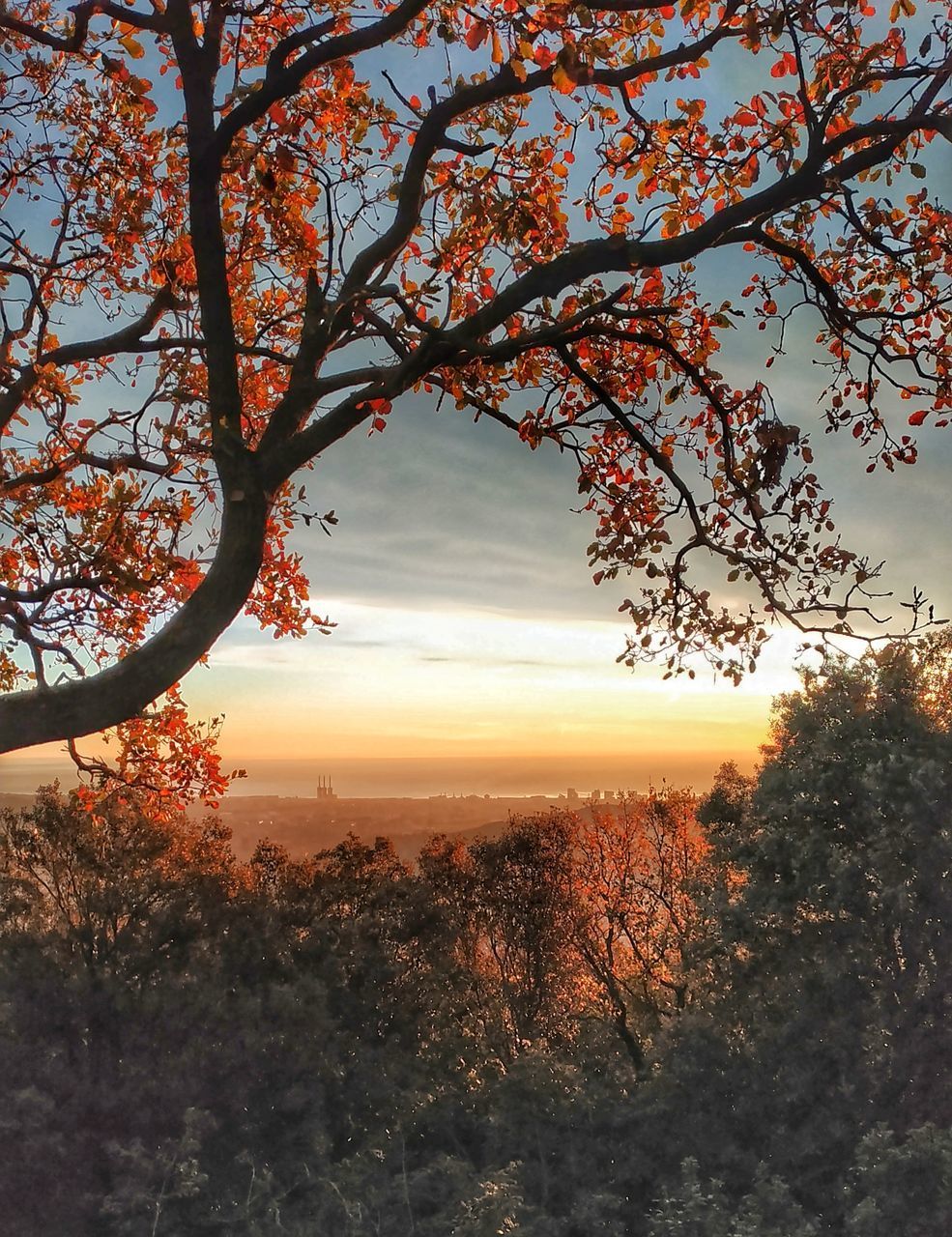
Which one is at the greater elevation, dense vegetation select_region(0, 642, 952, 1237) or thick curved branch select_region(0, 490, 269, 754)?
thick curved branch select_region(0, 490, 269, 754)

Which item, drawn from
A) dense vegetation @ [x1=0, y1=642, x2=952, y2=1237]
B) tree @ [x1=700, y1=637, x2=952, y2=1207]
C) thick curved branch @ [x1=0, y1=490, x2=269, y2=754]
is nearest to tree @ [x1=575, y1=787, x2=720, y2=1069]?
dense vegetation @ [x1=0, y1=642, x2=952, y2=1237]

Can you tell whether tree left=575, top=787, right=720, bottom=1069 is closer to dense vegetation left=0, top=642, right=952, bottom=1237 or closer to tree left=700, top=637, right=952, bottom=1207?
dense vegetation left=0, top=642, right=952, bottom=1237

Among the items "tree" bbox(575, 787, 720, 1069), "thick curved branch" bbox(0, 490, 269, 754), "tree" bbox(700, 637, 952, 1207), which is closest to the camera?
"thick curved branch" bbox(0, 490, 269, 754)

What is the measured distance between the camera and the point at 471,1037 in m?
18.8

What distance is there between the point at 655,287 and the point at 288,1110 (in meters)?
14.7

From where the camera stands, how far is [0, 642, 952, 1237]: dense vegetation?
47.8ft

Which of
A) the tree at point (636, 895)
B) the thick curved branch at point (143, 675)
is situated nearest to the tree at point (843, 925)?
the tree at point (636, 895)

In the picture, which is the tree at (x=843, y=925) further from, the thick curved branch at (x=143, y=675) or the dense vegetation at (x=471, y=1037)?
the thick curved branch at (x=143, y=675)

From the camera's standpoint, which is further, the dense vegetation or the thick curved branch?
the dense vegetation

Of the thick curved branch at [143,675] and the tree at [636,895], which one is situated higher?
Result: the thick curved branch at [143,675]

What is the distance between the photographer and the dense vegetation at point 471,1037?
14.6m

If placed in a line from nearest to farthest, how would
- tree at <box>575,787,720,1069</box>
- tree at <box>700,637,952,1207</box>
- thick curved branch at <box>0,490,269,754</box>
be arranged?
thick curved branch at <box>0,490,269,754</box>
tree at <box>700,637,952,1207</box>
tree at <box>575,787,720,1069</box>

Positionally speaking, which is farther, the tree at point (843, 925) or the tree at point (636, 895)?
the tree at point (636, 895)

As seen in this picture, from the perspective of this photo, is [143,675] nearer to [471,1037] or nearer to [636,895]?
[471,1037]
